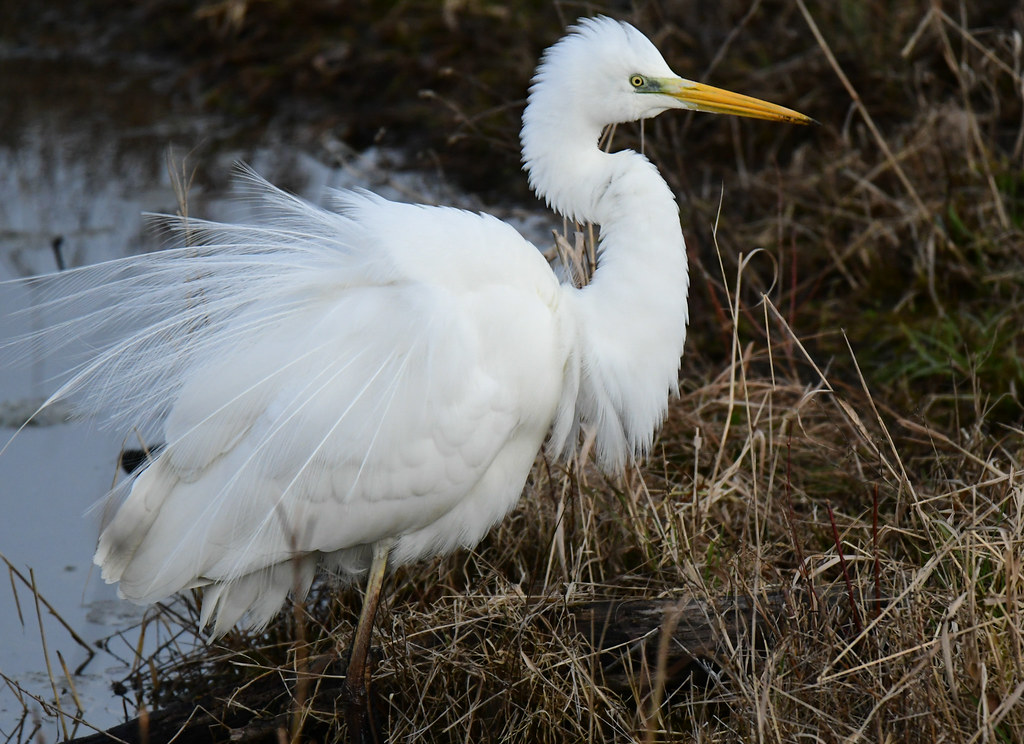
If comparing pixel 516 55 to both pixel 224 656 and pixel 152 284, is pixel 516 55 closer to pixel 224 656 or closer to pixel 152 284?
pixel 152 284

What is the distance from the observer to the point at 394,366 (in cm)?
270

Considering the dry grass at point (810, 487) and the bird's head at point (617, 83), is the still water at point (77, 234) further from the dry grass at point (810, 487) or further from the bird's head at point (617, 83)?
the bird's head at point (617, 83)

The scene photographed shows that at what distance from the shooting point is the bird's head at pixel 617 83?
2.83 m

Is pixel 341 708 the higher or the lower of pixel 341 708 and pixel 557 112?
the lower

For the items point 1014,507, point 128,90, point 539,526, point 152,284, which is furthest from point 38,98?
point 1014,507

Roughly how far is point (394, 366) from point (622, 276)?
565 millimetres

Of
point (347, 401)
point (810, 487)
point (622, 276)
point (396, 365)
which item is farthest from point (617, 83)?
point (810, 487)

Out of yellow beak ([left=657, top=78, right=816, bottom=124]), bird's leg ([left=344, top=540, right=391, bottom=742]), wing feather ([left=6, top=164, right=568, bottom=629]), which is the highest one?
yellow beak ([left=657, top=78, right=816, bottom=124])

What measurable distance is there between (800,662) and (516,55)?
4.79 m

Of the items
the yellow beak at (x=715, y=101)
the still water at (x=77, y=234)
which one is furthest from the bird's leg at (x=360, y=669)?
the yellow beak at (x=715, y=101)

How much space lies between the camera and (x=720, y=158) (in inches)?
227

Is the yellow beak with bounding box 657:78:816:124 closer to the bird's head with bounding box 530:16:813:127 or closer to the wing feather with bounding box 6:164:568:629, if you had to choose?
the bird's head with bounding box 530:16:813:127

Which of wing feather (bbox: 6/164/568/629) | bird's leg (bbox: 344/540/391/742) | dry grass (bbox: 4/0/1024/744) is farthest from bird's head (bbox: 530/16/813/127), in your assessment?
bird's leg (bbox: 344/540/391/742)

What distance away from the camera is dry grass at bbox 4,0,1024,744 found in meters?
2.42
